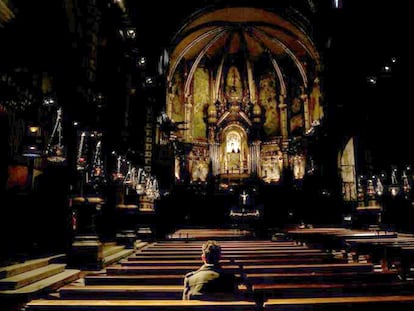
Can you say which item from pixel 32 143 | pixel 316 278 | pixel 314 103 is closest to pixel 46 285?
pixel 32 143

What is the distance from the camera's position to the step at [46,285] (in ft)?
16.0

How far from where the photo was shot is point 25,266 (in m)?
6.23

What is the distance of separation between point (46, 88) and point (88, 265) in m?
6.70

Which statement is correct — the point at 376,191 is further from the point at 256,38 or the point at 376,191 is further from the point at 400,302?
the point at 256,38

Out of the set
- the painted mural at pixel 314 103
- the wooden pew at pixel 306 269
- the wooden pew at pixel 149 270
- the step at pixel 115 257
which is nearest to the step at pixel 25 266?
the step at pixel 115 257

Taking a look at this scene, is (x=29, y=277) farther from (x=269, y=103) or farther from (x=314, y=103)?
(x=269, y=103)

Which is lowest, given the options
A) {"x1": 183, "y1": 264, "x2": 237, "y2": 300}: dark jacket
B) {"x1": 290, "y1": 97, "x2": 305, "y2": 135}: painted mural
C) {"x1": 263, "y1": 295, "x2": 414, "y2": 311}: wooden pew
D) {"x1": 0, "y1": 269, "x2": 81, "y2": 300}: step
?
{"x1": 0, "y1": 269, "x2": 81, "y2": 300}: step

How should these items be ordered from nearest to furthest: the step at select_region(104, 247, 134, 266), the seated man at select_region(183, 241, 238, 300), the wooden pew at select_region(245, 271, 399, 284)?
1. the seated man at select_region(183, 241, 238, 300)
2. the wooden pew at select_region(245, 271, 399, 284)
3. the step at select_region(104, 247, 134, 266)

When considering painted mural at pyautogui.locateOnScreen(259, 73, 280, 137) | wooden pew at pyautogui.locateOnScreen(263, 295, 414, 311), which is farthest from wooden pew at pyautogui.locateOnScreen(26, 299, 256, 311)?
painted mural at pyautogui.locateOnScreen(259, 73, 280, 137)

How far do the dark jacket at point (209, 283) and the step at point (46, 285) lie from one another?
9.34 feet

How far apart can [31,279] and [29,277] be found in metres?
0.07

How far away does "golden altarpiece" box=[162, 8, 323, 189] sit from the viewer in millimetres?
28641

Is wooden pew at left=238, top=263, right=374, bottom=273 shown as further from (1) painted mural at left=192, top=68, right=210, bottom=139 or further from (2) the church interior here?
(1) painted mural at left=192, top=68, right=210, bottom=139

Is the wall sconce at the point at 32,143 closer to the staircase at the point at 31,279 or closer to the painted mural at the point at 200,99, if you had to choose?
the staircase at the point at 31,279
